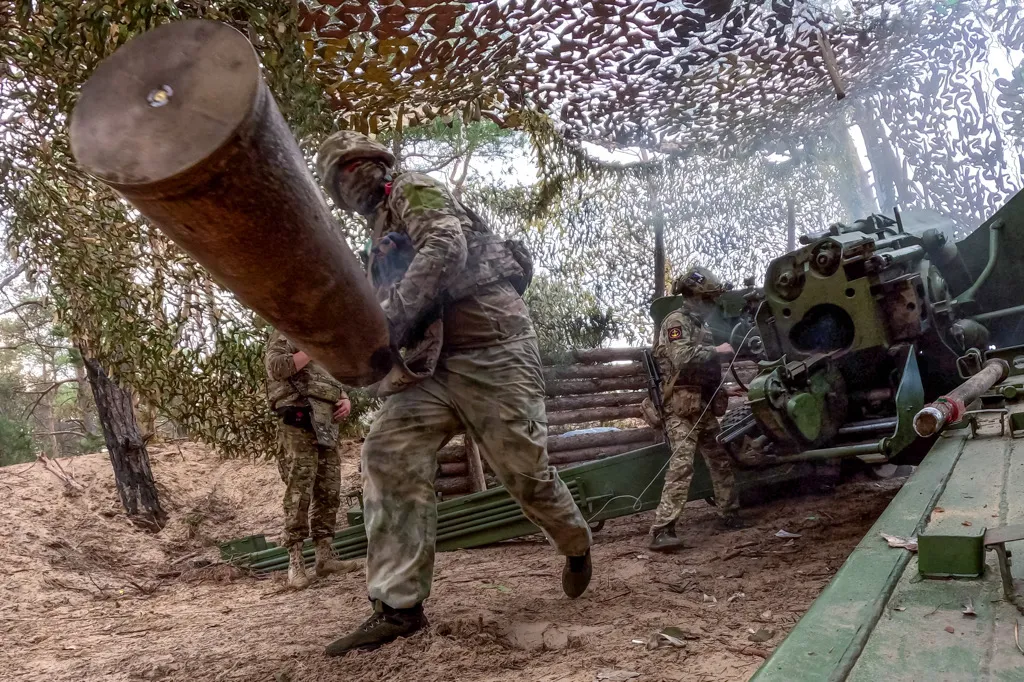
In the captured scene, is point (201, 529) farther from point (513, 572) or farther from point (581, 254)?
point (581, 254)

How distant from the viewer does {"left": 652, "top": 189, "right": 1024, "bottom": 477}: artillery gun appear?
12.5 ft

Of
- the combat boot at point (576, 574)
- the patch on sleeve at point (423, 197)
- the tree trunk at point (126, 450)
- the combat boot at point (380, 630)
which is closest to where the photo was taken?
the combat boot at point (380, 630)

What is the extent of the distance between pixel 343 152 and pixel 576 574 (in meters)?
1.95

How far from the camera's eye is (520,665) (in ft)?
8.27

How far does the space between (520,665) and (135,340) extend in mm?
3867

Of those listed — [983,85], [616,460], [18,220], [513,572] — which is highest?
[983,85]

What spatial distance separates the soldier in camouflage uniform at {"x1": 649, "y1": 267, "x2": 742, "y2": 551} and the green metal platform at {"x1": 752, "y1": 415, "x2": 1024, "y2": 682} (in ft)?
10.4

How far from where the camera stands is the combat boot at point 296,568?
4.56 m

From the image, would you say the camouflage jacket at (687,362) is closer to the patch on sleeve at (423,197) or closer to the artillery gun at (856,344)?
the artillery gun at (856,344)

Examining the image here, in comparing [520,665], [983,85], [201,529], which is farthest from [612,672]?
[983,85]

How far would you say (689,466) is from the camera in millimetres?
4727

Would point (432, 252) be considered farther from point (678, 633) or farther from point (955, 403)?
point (955, 403)

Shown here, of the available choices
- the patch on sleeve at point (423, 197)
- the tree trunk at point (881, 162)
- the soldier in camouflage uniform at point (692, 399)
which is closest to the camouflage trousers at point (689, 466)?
the soldier in camouflage uniform at point (692, 399)

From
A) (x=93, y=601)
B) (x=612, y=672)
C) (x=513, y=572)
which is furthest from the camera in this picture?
(x=93, y=601)
